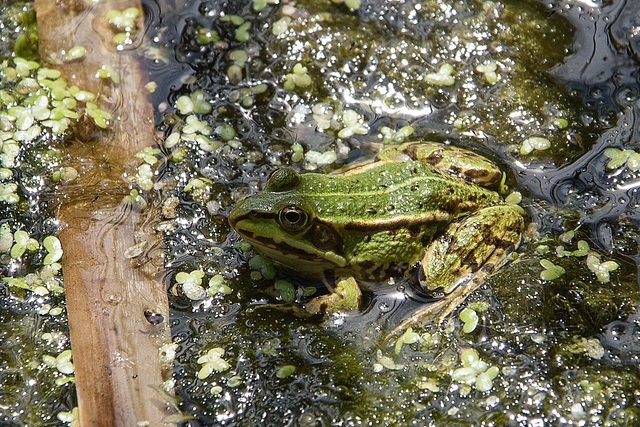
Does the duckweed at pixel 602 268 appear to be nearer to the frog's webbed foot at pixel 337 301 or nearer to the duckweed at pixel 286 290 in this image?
the frog's webbed foot at pixel 337 301

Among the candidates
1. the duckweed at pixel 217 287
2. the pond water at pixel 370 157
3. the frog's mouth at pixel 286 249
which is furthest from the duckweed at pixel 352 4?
the duckweed at pixel 217 287

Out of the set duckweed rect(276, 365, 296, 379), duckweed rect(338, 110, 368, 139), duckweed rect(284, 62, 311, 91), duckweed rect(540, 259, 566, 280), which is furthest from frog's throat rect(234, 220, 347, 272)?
duckweed rect(284, 62, 311, 91)

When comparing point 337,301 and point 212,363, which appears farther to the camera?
point 337,301

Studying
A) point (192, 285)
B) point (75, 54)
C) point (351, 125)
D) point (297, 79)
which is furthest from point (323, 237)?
point (75, 54)

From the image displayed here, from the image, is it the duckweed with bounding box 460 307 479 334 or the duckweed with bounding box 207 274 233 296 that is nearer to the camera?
the duckweed with bounding box 460 307 479 334

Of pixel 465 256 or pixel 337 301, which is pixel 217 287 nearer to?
pixel 337 301

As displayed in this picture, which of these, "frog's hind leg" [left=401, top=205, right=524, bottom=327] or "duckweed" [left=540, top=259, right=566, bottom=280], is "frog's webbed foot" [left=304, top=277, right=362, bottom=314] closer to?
"frog's hind leg" [left=401, top=205, right=524, bottom=327]

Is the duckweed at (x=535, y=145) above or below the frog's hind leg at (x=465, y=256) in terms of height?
above
